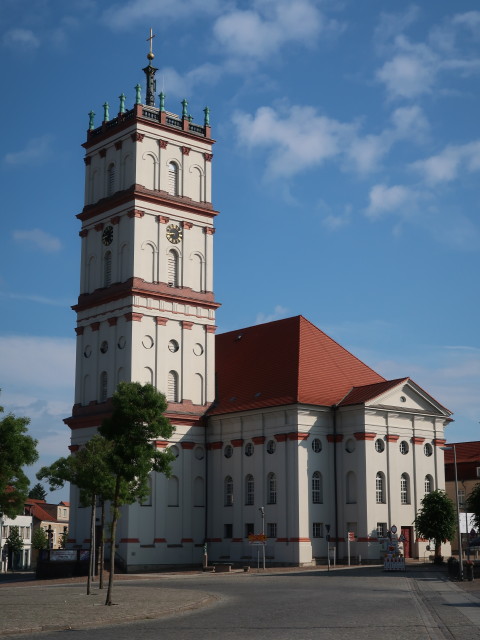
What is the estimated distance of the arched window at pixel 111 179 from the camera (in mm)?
69000

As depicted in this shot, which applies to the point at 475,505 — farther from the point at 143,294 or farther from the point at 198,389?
the point at 143,294

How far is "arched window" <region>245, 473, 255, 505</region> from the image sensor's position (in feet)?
210

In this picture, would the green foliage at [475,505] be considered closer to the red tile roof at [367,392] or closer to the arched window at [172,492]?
the red tile roof at [367,392]

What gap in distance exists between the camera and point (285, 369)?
64.9 metres

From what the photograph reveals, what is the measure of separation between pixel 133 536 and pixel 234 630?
41280 millimetres

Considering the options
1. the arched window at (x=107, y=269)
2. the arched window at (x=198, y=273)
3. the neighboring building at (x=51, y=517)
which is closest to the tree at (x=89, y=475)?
the arched window at (x=107, y=269)

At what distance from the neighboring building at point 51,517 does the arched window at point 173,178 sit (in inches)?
2325

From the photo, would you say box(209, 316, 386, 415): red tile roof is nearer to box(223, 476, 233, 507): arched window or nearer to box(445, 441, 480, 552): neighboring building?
box(223, 476, 233, 507): arched window

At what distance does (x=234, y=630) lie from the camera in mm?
21250

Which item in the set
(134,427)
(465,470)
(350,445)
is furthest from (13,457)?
(465,470)

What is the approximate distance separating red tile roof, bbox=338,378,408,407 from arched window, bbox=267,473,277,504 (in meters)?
6.67

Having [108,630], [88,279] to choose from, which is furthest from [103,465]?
[88,279]

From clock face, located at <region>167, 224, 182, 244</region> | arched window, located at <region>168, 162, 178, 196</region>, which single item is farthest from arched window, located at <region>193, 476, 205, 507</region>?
arched window, located at <region>168, 162, 178, 196</region>

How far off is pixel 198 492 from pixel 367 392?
14.3 metres
